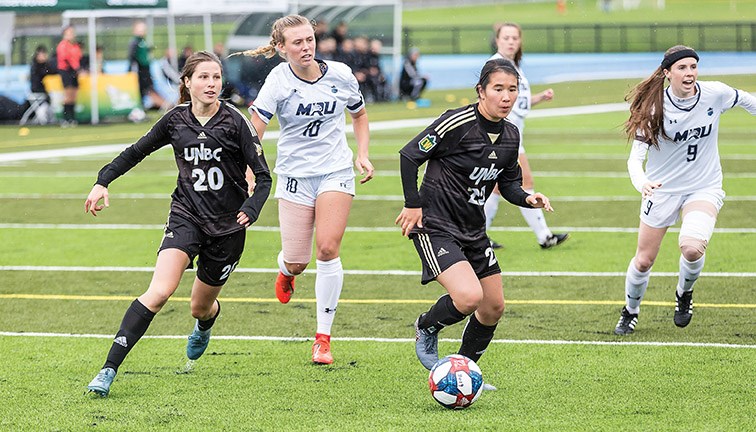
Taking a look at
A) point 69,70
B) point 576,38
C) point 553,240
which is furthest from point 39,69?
point 576,38

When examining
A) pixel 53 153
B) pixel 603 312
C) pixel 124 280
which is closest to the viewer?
pixel 603 312

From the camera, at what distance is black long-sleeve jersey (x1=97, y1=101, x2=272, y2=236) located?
23.2 ft

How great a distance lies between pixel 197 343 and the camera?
7590 mm

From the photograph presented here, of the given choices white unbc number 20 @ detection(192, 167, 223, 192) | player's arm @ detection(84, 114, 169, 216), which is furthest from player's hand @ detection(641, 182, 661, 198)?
player's arm @ detection(84, 114, 169, 216)

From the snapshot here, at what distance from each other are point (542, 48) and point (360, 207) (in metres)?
39.9

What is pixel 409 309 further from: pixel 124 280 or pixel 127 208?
pixel 127 208

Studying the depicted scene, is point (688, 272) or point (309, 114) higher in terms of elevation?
point (309, 114)

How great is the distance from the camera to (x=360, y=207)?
1517 centimetres

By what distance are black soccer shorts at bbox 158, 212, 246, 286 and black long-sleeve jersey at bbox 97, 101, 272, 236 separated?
0.16ft

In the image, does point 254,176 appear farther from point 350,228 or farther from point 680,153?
point 350,228

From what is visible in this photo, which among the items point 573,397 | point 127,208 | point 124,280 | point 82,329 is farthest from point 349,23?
point 573,397

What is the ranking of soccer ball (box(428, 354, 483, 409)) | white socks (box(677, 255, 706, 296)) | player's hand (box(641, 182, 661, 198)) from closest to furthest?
soccer ball (box(428, 354, 483, 409)) → player's hand (box(641, 182, 661, 198)) → white socks (box(677, 255, 706, 296))

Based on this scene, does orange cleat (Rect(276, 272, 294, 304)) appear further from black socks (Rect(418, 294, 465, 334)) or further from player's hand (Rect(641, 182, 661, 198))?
player's hand (Rect(641, 182, 661, 198))

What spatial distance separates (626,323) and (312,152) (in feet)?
8.57
